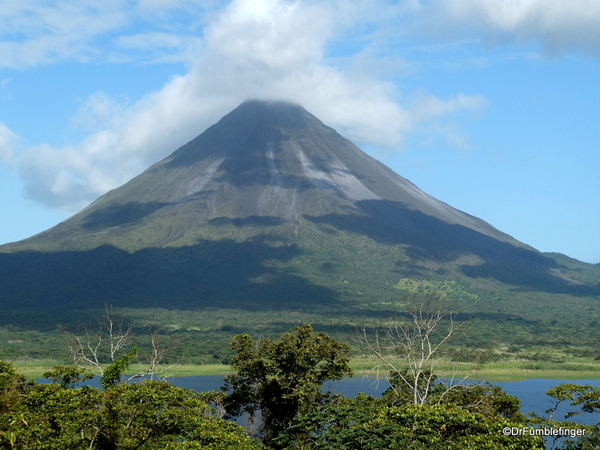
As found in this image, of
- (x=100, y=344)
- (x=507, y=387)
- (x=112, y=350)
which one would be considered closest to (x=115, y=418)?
(x=112, y=350)

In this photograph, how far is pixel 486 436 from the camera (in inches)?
640

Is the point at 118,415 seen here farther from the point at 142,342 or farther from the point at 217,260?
the point at 217,260

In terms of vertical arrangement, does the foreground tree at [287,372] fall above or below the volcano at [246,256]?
below

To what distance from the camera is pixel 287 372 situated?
24891 mm

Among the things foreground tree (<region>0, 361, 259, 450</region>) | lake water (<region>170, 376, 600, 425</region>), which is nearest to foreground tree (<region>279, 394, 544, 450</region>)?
foreground tree (<region>0, 361, 259, 450</region>)

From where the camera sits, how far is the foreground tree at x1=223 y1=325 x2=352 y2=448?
2420cm

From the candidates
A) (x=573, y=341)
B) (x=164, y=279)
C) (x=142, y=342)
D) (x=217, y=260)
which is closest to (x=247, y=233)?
(x=217, y=260)

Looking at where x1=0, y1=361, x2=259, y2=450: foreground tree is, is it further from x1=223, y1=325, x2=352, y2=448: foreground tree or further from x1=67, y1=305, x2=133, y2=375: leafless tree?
x1=223, y1=325, x2=352, y2=448: foreground tree

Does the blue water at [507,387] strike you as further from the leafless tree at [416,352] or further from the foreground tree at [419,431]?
the foreground tree at [419,431]

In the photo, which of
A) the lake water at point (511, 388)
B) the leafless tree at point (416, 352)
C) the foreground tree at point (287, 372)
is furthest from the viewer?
the lake water at point (511, 388)

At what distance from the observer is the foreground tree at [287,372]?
2420 cm

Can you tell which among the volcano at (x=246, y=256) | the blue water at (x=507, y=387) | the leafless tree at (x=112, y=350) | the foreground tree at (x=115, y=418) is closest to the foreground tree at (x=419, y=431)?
the foreground tree at (x=115, y=418)

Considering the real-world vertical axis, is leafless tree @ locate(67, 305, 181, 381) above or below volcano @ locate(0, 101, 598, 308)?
below

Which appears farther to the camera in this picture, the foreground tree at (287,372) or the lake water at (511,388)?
the lake water at (511,388)
